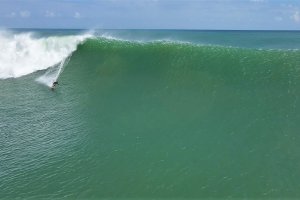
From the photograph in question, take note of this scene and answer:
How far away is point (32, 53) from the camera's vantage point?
1777cm

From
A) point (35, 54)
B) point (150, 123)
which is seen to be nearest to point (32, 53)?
point (35, 54)

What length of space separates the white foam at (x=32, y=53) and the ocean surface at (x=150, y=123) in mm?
87

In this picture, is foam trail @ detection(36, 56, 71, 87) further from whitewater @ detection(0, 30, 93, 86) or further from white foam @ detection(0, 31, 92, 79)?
white foam @ detection(0, 31, 92, 79)

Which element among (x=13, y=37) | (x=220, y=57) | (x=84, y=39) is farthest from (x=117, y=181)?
(x=13, y=37)

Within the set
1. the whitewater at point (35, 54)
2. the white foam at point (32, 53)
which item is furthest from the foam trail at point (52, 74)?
the white foam at point (32, 53)

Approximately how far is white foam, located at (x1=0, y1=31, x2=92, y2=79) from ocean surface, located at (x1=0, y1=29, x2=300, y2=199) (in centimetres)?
9

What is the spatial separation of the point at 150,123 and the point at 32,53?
8.40 metres

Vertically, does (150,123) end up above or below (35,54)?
below

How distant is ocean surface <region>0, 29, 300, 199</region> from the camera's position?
866 cm

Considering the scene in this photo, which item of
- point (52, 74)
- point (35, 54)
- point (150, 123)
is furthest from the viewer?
point (35, 54)

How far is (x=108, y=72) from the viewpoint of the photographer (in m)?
14.6

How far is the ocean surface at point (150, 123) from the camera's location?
866 centimetres

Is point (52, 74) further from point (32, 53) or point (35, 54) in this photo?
point (32, 53)

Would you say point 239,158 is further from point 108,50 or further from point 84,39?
point 84,39
